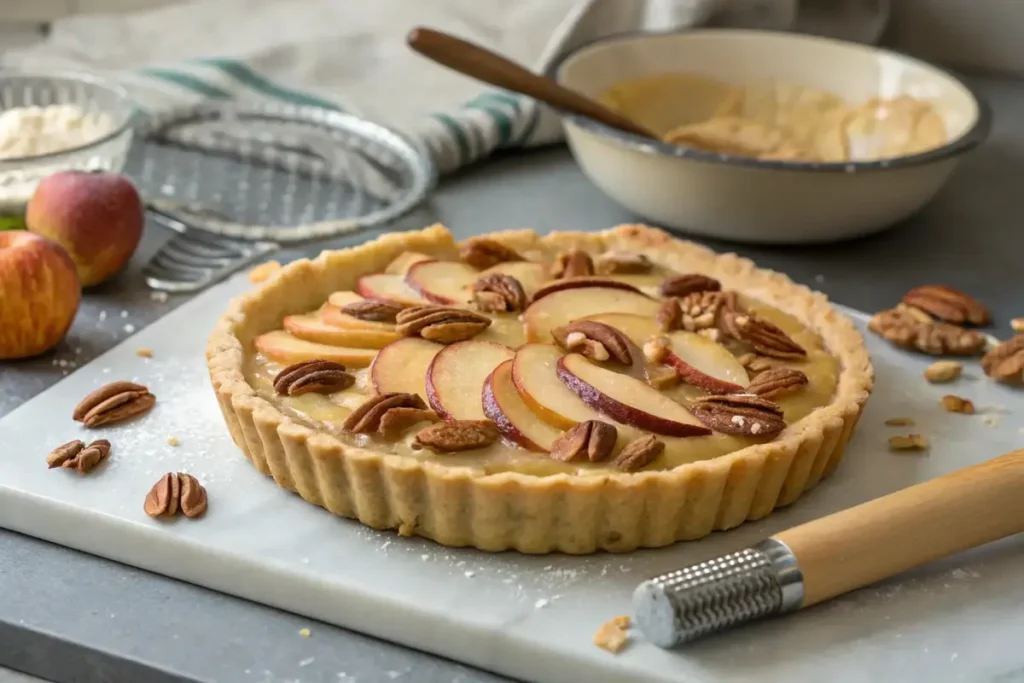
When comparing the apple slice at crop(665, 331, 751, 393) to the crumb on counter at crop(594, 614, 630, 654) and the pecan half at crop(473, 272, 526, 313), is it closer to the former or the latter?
the pecan half at crop(473, 272, 526, 313)

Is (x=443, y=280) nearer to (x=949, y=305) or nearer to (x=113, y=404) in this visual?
(x=113, y=404)

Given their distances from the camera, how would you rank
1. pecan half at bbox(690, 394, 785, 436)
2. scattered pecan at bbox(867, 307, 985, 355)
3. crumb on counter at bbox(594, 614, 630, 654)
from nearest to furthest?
1. crumb on counter at bbox(594, 614, 630, 654)
2. pecan half at bbox(690, 394, 785, 436)
3. scattered pecan at bbox(867, 307, 985, 355)

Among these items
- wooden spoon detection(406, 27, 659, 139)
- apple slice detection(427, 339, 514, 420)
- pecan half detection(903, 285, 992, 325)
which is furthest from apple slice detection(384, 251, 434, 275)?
pecan half detection(903, 285, 992, 325)

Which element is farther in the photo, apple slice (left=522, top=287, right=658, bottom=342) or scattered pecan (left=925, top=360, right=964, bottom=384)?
scattered pecan (left=925, top=360, right=964, bottom=384)

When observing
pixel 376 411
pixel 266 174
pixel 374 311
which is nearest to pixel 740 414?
pixel 376 411

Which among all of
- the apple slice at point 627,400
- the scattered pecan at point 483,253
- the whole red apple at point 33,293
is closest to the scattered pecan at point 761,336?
the apple slice at point 627,400

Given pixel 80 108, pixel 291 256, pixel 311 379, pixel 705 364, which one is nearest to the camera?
pixel 311 379
